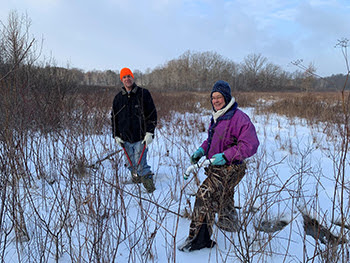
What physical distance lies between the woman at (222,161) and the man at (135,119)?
3.83ft

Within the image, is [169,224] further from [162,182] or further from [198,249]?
[162,182]

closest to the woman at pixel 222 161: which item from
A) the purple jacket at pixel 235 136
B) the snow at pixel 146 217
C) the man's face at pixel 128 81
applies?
the purple jacket at pixel 235 136

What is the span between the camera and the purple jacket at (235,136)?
1673mm

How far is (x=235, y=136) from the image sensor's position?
1811mm

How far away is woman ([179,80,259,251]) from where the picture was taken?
169cm

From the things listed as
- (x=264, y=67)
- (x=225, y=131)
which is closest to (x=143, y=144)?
(x=225, y=131)

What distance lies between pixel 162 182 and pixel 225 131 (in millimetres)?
1839

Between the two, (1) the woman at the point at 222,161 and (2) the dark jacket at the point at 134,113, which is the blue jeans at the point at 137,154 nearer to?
(2) the dark jacket at the point at 134,113

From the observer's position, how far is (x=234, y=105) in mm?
1899

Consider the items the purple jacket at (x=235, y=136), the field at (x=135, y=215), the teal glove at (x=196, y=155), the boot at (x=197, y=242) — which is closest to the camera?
the field at (x=135, y=215)

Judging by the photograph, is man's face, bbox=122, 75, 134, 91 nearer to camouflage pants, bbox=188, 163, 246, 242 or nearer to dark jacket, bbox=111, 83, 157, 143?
dark jacket, bbox=111, 83, 157, 143

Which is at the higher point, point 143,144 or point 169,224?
point 143,144

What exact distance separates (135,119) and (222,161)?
1.58 meters

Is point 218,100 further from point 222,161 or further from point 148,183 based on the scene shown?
point 148,183
